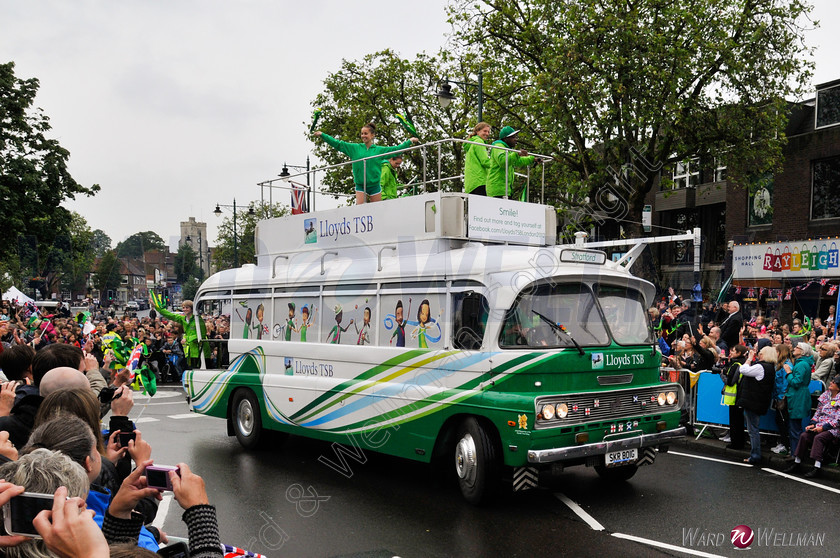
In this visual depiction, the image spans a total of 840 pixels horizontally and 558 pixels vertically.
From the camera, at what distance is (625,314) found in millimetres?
8172

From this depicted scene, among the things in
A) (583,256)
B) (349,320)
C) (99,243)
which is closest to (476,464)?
(583,256)

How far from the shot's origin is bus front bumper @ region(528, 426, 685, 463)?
689cm

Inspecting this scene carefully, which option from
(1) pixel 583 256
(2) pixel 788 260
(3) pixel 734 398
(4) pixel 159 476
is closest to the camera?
(4) pixel 159 476

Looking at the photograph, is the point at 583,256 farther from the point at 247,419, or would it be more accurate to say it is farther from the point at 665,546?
the point at 247,419

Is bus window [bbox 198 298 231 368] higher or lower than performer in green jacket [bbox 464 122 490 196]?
Answer: lower

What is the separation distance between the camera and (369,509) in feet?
24.4

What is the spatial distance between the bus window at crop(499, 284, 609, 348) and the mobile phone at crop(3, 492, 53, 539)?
5.75 m

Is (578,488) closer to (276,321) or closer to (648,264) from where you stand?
(276,321)

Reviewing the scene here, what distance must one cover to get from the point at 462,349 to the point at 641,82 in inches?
513

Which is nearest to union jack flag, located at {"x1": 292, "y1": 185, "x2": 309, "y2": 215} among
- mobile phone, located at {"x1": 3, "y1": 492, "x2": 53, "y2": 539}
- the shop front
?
mobile phone, located at {"x1": 3, "y1": 492, "x2": 53, "y2": 539}

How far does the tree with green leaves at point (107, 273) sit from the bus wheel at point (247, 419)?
49529 millimetres

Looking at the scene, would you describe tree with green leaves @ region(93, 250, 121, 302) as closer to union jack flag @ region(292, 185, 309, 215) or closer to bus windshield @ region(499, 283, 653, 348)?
union jack flag @ region(292, 185, 309, 215)

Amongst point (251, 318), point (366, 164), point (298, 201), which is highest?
point (366, 164)

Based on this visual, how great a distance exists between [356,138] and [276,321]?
1749 centimetres
